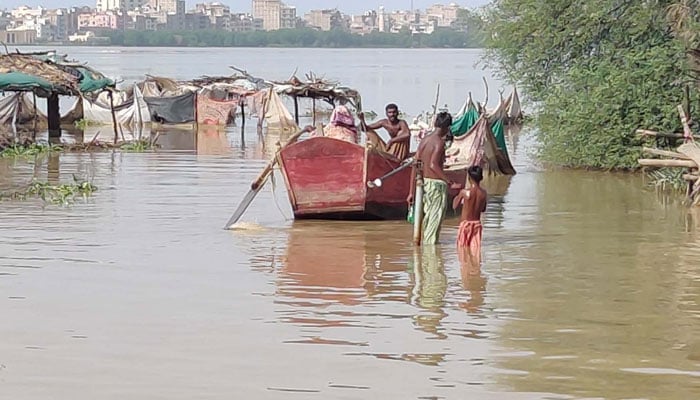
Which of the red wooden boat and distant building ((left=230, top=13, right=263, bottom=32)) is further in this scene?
distant building ((left=230, top=13, right=263, bottom=32))

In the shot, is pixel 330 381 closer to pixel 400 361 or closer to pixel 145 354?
pixel 400 361

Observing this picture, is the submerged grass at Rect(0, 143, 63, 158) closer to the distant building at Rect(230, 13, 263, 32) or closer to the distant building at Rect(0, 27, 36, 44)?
the distant building at Rect(0, 27, 36, 44)

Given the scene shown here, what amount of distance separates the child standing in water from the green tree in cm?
769

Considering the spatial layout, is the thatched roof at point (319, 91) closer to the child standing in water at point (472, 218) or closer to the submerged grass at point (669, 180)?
the submerged grass at point (669, 180)

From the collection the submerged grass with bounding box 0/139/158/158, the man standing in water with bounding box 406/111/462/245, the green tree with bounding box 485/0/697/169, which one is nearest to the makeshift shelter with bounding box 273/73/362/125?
the submerged grass with bounding box 0/139/158/158

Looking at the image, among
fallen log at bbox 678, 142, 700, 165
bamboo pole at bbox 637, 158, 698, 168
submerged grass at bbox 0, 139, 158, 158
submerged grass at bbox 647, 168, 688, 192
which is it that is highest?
fallen log at bbox 678, 142, 700, 165

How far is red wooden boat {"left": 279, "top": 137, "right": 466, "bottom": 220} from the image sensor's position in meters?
14.4

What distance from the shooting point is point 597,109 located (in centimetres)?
2053

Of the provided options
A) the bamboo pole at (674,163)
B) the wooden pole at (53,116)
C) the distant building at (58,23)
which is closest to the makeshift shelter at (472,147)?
the bamboo pole at (674,163)

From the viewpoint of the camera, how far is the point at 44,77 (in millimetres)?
26469

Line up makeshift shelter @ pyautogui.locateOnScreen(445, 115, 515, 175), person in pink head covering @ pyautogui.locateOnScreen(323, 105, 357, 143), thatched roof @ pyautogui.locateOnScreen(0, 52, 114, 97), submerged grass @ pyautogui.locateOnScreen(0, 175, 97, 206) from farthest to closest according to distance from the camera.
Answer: thatched roof @ pyautogui.locateOnScreen(0, 52, 114, 97)
makeshift shelter @ pyautogui.locateOnScreen(445, 115, 515, 175)
submerged grass @ pyautogui.locateOnScreen(0, 175, 97, 206)
person in pink head covering @ pyautogui.locateOnScreen(323, 105, 357, 143)

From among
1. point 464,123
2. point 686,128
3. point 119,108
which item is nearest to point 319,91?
point 119,108

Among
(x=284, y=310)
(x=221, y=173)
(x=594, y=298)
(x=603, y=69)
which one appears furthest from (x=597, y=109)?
(x=284, y=310)

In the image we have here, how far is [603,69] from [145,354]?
14.2 metres
